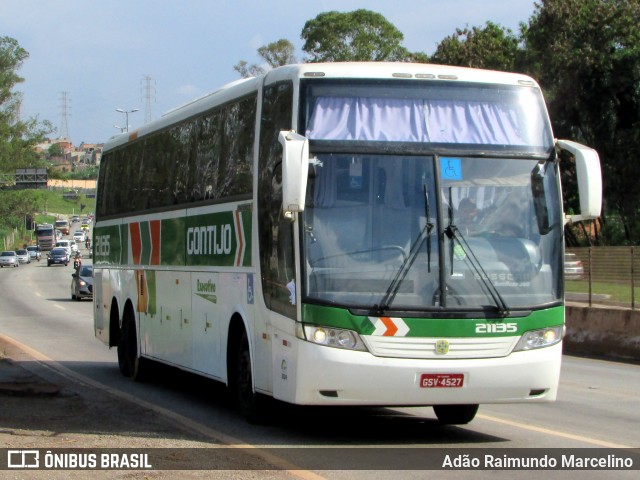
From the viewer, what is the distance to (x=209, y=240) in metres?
12.6

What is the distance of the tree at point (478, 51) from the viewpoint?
52219 millimetres

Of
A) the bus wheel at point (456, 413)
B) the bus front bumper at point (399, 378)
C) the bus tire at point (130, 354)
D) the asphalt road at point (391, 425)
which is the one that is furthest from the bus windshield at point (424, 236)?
the bus tire at point (130, 354)

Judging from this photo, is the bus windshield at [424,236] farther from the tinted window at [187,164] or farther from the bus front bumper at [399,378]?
the tinted window at [187,164]

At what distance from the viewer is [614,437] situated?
10.5m

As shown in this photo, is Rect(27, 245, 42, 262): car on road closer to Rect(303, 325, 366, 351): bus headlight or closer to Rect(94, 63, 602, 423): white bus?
Rect(94, 63, 602, 423): white bus

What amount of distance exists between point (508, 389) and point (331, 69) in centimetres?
323

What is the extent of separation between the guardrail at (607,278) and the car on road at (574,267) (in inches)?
1.0

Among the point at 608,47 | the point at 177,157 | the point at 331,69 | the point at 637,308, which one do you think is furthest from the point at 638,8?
the point at 331,69

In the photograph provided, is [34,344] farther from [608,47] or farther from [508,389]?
[608,47]

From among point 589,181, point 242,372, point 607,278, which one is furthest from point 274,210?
point 607,278

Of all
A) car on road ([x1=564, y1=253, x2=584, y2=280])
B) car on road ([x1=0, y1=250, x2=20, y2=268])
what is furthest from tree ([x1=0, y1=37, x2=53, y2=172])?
car on road ([x1=564, y1=253, x2=584, y2=280])

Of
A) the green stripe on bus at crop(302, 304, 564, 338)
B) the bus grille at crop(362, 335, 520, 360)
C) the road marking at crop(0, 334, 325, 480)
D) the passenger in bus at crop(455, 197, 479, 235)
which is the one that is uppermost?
the passenger in bus at crop(455, 197, 479, 235)

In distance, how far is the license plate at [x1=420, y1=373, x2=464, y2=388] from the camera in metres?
9.43

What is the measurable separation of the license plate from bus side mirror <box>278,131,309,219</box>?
A: 1.78 m
